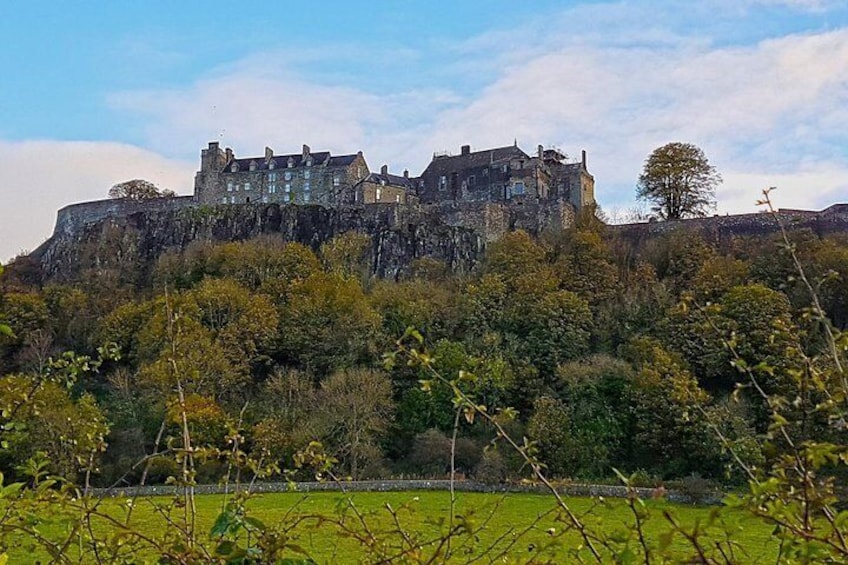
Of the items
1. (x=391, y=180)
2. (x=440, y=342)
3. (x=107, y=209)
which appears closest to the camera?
(x=440, y=342)

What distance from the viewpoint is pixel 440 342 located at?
120ft

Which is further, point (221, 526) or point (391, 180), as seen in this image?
point (391, 180)

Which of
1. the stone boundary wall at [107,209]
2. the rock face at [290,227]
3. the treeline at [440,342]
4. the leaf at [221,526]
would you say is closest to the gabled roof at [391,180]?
the rock face at [290,227]

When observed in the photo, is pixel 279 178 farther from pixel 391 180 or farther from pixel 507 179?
pixel 507 179

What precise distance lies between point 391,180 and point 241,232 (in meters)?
10.7

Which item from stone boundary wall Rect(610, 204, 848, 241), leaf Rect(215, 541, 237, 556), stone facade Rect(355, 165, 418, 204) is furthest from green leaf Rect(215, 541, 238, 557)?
stone facade Rect(355, 165, 418, 204)

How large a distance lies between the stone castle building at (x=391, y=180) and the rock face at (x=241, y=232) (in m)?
2.71

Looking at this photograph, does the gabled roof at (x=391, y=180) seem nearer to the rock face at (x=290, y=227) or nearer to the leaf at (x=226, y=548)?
the rock face at (x=290, y=227)

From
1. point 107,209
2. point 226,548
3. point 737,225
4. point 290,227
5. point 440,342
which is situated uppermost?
point 107,209

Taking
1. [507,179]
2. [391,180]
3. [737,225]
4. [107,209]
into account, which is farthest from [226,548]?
[107,209]

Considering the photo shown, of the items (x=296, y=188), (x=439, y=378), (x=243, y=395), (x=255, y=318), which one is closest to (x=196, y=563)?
(x=439, y=378)

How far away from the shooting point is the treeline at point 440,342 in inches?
1155

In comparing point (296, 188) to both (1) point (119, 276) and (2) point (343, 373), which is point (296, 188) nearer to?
(1) point (119, 276)

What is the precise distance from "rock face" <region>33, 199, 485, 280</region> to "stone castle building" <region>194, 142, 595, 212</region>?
271 cm
